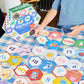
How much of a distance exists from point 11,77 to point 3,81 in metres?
0.06

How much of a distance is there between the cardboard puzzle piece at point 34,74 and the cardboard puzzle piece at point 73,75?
20cm

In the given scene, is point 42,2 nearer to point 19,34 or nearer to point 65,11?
point 65,11

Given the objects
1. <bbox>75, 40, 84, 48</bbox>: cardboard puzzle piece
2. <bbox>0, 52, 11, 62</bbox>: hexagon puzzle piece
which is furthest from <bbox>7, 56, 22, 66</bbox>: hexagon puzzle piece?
<bbox>75, 40, 84, 48</bbox>: cardboard puzzle piece

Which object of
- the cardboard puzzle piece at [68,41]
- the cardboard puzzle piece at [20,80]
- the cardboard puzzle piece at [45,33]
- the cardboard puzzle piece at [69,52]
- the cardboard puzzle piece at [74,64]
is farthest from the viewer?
the cardboard puzzle piece at [45,33]

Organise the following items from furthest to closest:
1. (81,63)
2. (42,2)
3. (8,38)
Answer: (42,2) < (8,38) < (81,63)

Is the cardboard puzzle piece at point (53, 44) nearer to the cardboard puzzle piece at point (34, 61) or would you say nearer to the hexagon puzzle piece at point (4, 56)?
the cardboard puzzle piece at point (34, 61)

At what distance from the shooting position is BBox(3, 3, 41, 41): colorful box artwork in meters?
1.14

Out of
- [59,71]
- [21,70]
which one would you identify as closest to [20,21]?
[21,70]

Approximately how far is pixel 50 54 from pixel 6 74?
1.25ft

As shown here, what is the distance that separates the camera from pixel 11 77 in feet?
3.24

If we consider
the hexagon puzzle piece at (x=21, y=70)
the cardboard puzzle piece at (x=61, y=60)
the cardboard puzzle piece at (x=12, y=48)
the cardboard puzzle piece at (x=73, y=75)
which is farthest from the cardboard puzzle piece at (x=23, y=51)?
the cardboard puzzle piece at (x=73, y=75)

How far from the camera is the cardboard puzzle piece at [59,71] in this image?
3.31ft

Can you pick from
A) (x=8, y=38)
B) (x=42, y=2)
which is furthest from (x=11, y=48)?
(x=42, y=2)

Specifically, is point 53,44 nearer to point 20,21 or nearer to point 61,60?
point 61,60
